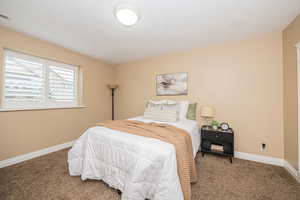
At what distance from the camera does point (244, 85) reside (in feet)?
7.52

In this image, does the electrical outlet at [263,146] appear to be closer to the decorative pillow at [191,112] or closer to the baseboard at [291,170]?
the baseboard at [291,170]

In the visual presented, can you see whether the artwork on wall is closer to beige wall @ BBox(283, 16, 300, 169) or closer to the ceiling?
the ceiling

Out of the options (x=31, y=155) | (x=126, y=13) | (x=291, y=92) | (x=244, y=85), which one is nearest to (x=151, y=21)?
(x=126, y=13)

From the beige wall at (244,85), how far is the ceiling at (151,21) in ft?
0.84

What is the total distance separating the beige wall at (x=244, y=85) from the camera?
2080mm

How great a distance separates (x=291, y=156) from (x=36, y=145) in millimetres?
4363

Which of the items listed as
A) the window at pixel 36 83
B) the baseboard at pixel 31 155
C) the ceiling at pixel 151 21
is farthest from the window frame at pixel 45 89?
the baseboard at pixel 31 155

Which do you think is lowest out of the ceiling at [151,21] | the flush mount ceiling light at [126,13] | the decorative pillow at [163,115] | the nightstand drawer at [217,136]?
the nightstand drawer at [217,136]

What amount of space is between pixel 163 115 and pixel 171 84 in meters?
0.96

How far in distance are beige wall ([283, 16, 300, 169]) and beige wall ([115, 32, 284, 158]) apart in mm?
100


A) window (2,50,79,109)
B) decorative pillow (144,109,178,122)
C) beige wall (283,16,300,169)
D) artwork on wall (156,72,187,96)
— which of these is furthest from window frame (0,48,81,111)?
beige wall (283,16,300,169)

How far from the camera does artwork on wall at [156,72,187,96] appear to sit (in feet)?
9.48

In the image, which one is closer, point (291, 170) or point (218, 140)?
point (291, 170)

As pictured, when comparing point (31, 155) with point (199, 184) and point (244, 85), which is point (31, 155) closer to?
point (199, 184)
